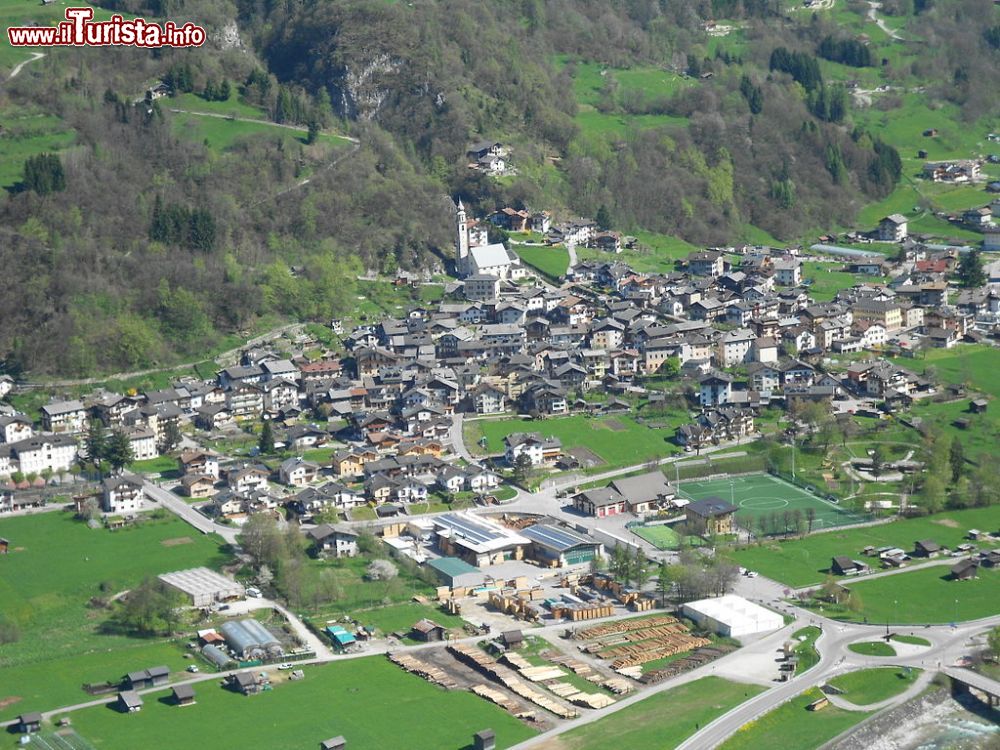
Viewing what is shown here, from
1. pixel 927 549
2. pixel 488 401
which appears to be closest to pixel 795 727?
pixel 927 549

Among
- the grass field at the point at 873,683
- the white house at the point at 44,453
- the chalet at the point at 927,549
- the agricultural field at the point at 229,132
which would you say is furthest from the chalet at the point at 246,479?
the agricultural field at the point at 229,132

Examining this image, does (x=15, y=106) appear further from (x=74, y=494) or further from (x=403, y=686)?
(x=403, y=686)

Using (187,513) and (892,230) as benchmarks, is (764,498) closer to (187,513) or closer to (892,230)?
(187,513)

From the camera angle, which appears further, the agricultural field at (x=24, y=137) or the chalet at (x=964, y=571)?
the agricultural field at (x=24, y=137)

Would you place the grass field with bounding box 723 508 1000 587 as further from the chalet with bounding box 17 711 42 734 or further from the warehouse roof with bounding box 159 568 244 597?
the chalet with bounding box 17 711 42 734

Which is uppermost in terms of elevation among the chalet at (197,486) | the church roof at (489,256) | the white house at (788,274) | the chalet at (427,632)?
the church roof at (489,256)

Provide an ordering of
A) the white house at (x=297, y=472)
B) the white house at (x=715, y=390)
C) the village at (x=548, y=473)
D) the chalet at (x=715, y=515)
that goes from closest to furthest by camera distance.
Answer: the village at (x=548, y=473) → the chalet at (x=715, y=515) → the white house at (x=297, y=472) → the white house at (x=715, y=390)

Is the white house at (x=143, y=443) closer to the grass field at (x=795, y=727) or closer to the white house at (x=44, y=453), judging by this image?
the white house at (x=44, y=453)
